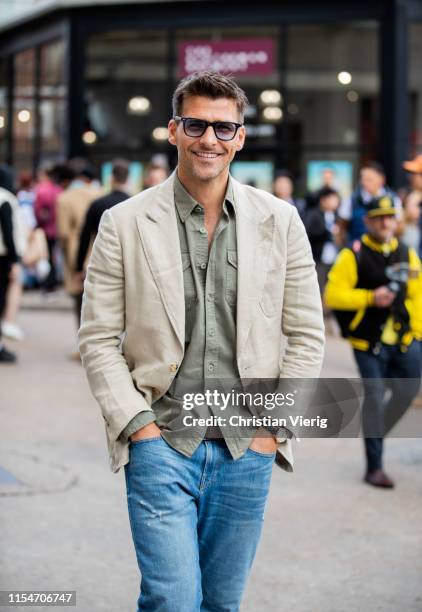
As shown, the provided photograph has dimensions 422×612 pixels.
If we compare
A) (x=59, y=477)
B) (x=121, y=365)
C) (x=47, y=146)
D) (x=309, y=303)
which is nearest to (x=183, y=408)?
(x=121, y=365)

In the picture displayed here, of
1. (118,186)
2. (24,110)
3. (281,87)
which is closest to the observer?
(118,186)

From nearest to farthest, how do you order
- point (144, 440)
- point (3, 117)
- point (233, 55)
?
point (144, 440) → point (233, 55) → point (3, 117)

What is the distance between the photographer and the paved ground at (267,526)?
5164 mm

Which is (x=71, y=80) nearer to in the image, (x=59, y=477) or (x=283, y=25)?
(x=283, y=25)

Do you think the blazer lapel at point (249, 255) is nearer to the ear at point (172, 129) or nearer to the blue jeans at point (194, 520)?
the ear at point (172, 129)

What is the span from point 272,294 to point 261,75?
18805 millimetres

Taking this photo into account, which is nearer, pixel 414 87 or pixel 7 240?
pixel 7 240

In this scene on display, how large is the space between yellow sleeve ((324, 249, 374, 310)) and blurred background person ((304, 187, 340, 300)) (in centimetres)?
559

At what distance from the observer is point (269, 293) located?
3.50m

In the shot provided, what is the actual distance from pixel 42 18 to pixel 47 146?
2.67 m

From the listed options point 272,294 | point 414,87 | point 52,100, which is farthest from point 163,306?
point 52,100

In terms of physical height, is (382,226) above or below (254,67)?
below

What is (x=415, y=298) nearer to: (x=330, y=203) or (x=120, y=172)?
(x=120, y=172)

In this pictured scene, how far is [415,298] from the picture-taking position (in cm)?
715
